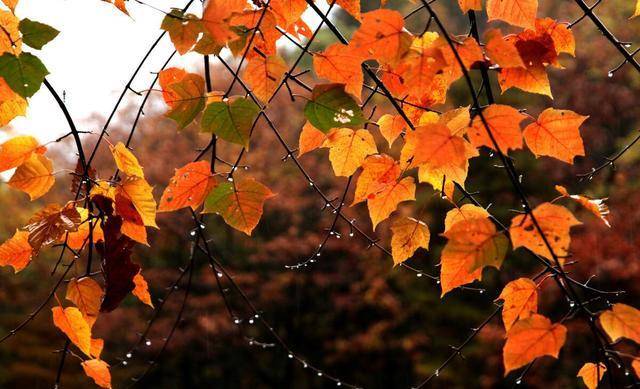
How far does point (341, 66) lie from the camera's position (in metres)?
0.72

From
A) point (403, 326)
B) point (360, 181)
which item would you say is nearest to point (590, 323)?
point (360, 181)

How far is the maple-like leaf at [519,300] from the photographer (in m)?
0.75

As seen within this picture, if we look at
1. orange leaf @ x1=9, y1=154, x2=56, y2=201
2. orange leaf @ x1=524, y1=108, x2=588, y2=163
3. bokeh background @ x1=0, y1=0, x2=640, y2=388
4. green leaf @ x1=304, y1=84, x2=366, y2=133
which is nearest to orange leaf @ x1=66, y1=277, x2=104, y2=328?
orange leaf @ x1=9, y1=154, x2=56, y2=201

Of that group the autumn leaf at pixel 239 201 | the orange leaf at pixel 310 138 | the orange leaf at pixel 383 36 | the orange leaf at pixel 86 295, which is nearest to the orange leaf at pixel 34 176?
the orange leaf at pixel 86 295

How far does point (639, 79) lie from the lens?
8.69 m

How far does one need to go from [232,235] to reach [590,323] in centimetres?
925

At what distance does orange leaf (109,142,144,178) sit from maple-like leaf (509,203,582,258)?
18.6 inches

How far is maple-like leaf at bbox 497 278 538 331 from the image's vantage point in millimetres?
754

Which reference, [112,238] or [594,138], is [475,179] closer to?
[594,138]

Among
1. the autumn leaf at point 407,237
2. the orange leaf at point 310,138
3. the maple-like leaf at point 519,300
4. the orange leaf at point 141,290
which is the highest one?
the orange leaf at point 310,138

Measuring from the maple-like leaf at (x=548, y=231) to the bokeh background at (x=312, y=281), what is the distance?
6838mm

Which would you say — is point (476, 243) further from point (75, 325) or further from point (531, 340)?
point (75, 325)

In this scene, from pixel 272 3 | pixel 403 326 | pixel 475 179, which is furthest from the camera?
pixel 403 326

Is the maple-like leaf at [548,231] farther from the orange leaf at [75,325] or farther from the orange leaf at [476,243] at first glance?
the orange leaf at [75,325]
